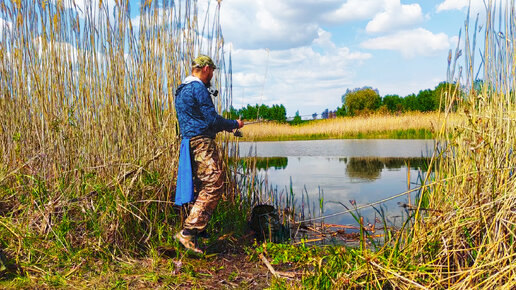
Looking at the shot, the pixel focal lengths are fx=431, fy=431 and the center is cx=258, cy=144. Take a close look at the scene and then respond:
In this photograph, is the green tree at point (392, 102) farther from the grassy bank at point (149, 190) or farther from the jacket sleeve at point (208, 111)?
the jacket sleeve at point (208, 111)

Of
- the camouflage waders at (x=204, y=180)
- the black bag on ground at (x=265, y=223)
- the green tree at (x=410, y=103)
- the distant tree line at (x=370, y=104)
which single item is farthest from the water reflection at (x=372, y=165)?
the green tree at (x=410, y=103)

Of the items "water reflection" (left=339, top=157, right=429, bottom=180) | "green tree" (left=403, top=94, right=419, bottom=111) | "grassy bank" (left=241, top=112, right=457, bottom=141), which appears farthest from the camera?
"green tree" (left=403, top=94, right=419, bottom=111)

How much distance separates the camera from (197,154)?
3.44 metres

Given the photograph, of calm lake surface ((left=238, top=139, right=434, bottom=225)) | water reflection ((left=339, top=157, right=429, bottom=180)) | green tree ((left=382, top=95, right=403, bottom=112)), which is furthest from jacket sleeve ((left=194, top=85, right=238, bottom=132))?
green tree ((left=382, top=95, right=403, bottom=112))

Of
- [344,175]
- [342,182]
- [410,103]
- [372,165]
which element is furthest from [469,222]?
[410,103]

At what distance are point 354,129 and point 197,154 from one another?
1909 cm

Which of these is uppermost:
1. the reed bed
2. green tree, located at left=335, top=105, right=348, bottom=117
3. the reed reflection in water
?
green tree, located at left=335, top=105, right=348, bottom=117

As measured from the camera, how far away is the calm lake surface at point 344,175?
5664 mm

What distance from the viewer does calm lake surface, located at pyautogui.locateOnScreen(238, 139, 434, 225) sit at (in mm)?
5664

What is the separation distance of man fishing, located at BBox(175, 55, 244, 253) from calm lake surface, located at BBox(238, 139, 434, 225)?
104 cm

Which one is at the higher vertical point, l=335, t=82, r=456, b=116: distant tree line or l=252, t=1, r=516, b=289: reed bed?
l=335, t=82, r=456, b=116: distant tree line

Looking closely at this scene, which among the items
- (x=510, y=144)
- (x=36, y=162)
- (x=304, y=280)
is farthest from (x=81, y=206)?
(x=510, y=144)

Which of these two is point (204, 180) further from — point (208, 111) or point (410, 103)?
point (410, 103)

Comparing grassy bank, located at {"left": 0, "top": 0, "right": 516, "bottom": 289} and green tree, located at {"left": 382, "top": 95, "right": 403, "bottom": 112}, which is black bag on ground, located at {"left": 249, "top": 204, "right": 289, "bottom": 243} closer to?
grassy bank, located at {"left": 0, "top": 0, "right": 516, "bottom": 289}
